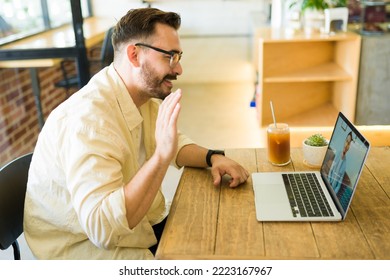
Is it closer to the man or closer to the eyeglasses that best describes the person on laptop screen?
the man

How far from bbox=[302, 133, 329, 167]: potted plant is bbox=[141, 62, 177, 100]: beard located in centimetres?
46

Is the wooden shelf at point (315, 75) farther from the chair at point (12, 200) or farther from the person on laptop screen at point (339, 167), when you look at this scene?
the chair at point (12, 200)

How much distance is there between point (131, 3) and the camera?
2963mm

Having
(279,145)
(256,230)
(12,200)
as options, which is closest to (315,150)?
(279,145)

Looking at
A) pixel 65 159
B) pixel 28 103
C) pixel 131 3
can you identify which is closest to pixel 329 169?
pixel 65 159

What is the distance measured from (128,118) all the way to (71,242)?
0.38 meters

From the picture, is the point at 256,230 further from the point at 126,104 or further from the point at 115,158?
the point at 126,104

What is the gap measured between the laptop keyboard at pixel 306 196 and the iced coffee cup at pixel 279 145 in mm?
98

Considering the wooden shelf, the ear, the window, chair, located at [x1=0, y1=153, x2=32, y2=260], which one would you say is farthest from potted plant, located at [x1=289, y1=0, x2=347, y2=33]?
chair, located at [x1=0, y1=153, x2=32, y2=260]

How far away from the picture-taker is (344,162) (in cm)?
115

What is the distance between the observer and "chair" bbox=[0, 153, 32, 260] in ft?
4.19

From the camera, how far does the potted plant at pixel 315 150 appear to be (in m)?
1.38

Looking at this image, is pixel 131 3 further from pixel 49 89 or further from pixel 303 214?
pixel 303 214

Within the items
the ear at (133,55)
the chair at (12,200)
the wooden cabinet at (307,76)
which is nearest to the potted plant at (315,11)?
the wooden cabinet at (307,76)
